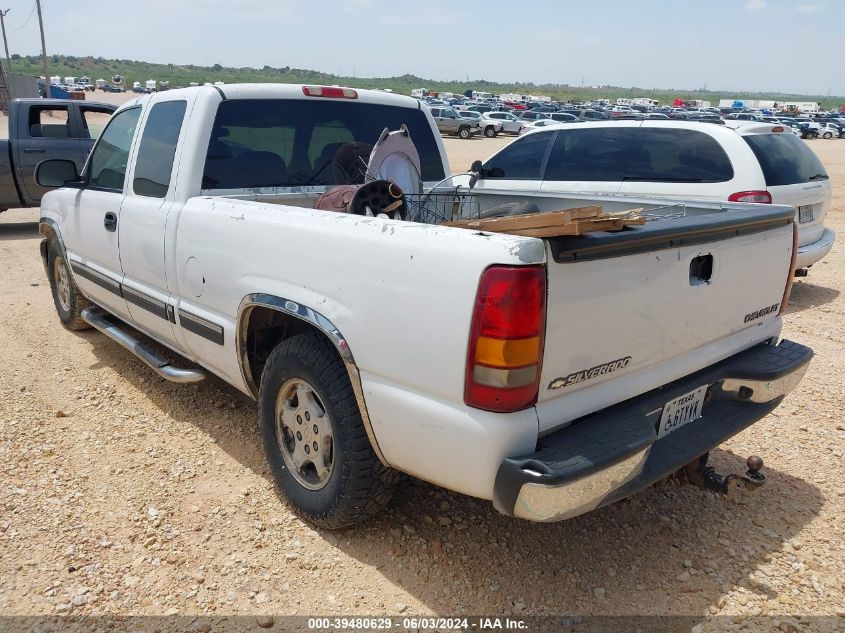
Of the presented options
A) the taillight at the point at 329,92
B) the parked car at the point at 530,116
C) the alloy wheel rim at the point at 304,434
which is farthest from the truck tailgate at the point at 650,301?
the parked car at the point at 530,116

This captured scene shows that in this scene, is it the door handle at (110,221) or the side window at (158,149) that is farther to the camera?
the door handle at (110,221)

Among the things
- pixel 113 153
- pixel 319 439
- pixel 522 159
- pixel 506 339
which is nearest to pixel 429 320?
pixel 506 339

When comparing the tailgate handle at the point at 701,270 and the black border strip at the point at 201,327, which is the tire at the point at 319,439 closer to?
the black border strip at the point at 201,327

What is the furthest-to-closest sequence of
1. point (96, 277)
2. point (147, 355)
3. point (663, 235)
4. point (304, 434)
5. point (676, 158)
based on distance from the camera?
point (676, 158), point (96, 277), point (147, 355), point (304, 434), point (663, 235)

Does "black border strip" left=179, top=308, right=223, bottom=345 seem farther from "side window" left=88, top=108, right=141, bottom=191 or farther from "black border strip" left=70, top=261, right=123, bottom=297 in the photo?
"side window" left=88, top=108, right=141, bottom=191

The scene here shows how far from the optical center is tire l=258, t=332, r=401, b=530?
2.74 m

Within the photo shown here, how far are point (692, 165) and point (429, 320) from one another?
525cm

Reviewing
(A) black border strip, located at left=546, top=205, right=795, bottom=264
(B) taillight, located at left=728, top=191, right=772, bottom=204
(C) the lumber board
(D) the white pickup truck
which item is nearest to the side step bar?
(D) the white pickup truck

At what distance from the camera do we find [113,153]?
15.2ft

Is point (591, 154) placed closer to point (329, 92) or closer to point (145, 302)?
point (329, 92)

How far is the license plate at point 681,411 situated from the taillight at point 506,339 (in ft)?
2.66

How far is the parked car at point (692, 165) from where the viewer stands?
6391 mm

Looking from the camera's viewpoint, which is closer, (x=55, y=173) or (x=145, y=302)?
(x=145, y=302)

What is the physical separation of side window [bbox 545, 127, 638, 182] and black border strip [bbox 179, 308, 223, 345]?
195 inches
